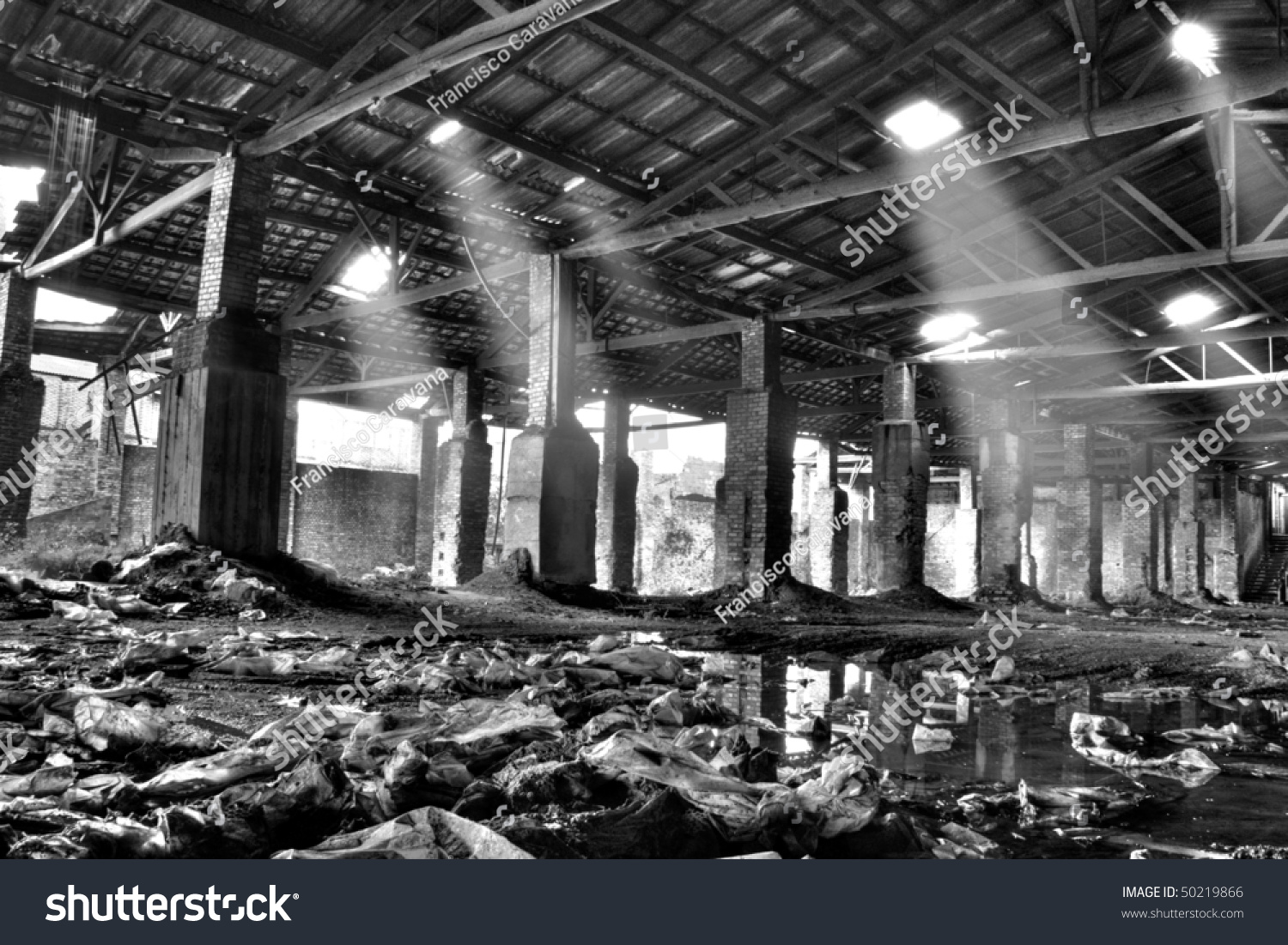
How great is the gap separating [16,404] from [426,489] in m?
9.01

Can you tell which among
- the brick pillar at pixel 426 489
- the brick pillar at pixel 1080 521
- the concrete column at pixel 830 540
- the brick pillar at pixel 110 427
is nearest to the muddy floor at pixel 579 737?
the brick pillar at pixel 110 427

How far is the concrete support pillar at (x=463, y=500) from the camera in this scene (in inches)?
667

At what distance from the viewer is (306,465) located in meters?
19.8

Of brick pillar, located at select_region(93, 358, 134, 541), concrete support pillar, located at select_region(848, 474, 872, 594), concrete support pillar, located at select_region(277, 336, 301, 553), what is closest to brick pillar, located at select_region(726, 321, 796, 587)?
concrete support pillar, located at select_region(277, 336, 301, 553)

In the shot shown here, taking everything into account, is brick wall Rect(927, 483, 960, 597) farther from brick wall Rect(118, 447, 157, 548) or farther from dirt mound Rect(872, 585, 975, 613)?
brick wall Rect(118, 447, 157, 548)

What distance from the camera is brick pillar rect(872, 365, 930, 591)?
15844mm

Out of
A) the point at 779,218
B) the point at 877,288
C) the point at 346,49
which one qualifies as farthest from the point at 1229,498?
the point at 346,49

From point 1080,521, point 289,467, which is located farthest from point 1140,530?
point 289,467

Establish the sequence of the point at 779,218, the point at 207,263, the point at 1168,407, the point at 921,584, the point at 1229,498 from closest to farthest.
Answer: the point at 207,263 → the point at 779,218 → the point at 921,584 → the point at 1168,407 → the point at 1229,498

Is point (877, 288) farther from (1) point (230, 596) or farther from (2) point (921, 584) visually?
(1) point (230, 596)

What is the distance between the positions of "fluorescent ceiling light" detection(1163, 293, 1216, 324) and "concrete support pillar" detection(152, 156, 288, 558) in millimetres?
14864

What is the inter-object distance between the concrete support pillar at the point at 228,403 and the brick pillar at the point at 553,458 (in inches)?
130

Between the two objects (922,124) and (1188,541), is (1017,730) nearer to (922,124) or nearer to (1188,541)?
(922,124)

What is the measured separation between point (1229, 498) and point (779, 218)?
2227 centimetres
